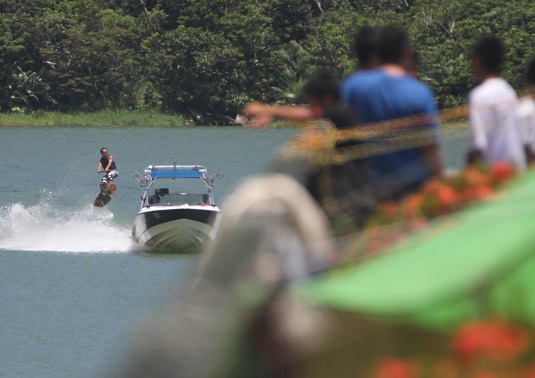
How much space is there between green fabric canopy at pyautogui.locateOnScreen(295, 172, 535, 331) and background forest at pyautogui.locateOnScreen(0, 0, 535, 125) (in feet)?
250

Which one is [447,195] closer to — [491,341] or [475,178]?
[475,178]

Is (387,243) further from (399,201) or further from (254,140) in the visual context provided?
(254,140)

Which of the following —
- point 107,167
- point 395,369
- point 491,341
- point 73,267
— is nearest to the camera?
point 491,341

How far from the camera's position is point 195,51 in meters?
85.8

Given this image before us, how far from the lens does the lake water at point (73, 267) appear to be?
64.9 feet

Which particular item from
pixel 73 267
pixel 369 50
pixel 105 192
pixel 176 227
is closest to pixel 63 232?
pixel 105 192

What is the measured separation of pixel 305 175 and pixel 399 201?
0.30 meters

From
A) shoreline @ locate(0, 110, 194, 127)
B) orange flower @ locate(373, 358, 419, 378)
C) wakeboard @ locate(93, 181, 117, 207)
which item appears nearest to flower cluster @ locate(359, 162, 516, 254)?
orange flower @ locate(373, 358, 419, 378)

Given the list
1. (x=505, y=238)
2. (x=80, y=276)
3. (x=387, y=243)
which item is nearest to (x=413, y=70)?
(x=387, y=243)

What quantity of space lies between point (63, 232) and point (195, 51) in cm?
5380

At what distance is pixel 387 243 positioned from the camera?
11.8 ft

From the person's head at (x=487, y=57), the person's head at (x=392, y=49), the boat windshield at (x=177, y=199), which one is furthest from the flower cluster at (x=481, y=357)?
the boat windshield at (x=177, y=199)

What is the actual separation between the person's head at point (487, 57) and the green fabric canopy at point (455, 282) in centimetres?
321

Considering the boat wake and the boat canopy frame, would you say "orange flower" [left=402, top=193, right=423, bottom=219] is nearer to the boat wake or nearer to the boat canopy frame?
the boat canopy frame
